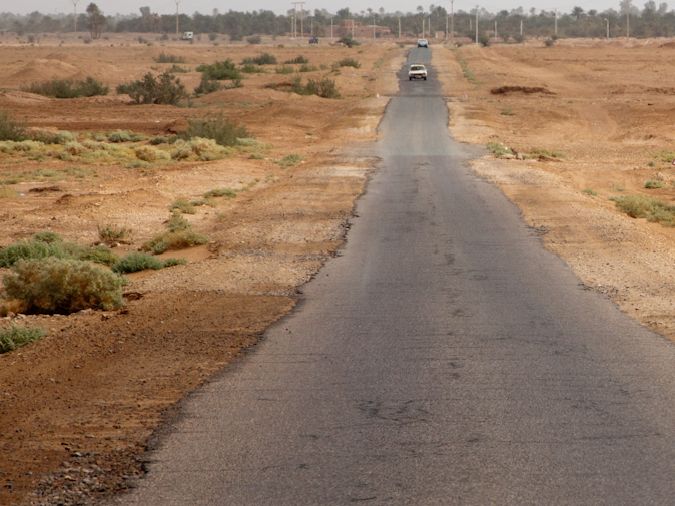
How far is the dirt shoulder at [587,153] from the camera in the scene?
64.1ft

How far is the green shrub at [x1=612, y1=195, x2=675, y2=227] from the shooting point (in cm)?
2828

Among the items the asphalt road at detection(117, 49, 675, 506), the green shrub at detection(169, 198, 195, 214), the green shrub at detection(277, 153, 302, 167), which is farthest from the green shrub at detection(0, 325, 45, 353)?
the green shrub at detection(277, 153, 302, 167)

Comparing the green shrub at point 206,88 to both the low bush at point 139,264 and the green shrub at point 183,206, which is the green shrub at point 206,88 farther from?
the low bush at point 139,264

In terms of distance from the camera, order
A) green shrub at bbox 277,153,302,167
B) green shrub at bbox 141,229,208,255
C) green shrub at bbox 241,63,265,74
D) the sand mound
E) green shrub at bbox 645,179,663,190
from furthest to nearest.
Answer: green shrub at bbox 241,63,265,74 < the sand mound < green shrub at bbox 277,153,302,167 < green shrub at bbox 645,179,663,190 < green shrub at bbox 141,229,208,255

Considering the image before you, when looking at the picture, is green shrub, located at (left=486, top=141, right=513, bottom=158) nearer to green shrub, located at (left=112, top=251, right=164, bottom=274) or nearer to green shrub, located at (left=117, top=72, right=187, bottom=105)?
green shrub, located at (left=112, top=251, right=164, bottom=274)

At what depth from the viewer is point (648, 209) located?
29.6 metres

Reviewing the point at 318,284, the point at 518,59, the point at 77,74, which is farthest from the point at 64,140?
the point at 518,59

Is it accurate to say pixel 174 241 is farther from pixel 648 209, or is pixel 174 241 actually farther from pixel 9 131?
pixel 9 131

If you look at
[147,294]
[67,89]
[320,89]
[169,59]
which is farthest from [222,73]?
[147,294]

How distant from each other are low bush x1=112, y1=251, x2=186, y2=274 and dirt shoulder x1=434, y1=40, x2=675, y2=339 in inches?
280

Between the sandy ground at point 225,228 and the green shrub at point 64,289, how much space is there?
455mm

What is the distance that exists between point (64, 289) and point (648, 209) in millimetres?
18240

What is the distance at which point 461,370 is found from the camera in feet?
37.5

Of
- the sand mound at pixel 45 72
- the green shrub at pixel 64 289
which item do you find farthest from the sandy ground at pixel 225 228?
the sand mound at pixel 45 72
